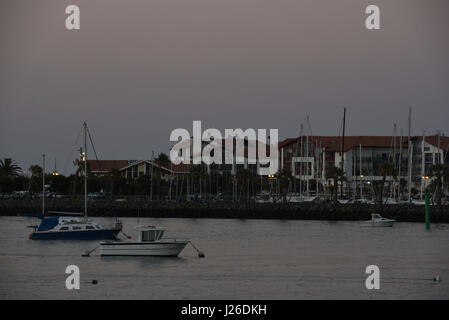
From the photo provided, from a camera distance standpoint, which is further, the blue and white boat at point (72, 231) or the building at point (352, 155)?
the building at point (352, 155)

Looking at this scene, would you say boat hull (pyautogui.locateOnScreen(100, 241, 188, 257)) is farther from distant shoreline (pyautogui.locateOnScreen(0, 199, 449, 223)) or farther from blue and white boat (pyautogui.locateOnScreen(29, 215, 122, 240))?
distant shoreline (pyautogui.locateOnScreen(0, 199, 449, 223))

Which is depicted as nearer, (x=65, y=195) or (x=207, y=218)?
(x=207, y=218)

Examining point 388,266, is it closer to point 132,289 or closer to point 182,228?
point 132,289

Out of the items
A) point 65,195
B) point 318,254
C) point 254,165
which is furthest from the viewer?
point 254,165

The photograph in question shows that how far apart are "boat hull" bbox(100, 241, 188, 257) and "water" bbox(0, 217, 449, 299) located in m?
0.59

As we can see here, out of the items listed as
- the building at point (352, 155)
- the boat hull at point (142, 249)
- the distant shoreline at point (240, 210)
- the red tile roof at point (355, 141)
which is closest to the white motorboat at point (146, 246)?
the boat hull at point (142, 249)

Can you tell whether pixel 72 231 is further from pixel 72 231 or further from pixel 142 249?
pixel 142 249

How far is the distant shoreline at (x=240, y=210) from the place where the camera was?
370ft

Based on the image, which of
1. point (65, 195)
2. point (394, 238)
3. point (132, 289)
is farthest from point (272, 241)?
point (65, 195)

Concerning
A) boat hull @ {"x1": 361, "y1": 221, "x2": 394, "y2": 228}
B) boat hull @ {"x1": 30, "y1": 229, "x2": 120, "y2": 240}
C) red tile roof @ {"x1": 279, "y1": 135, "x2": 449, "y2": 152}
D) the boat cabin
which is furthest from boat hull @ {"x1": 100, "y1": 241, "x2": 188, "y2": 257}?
red tile roof @ {"x1": 279, "y1": 135, "x2": 449, "y2": 152}

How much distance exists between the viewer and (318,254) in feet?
221

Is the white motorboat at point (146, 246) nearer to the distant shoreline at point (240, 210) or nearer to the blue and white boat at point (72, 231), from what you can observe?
the blue and white boat at point (72, 231)

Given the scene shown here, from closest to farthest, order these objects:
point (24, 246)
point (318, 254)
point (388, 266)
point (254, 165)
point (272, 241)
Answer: point (388, 266) → point (318, 254) → point (24, 246) → point (272, 241) → point (254, 165)
